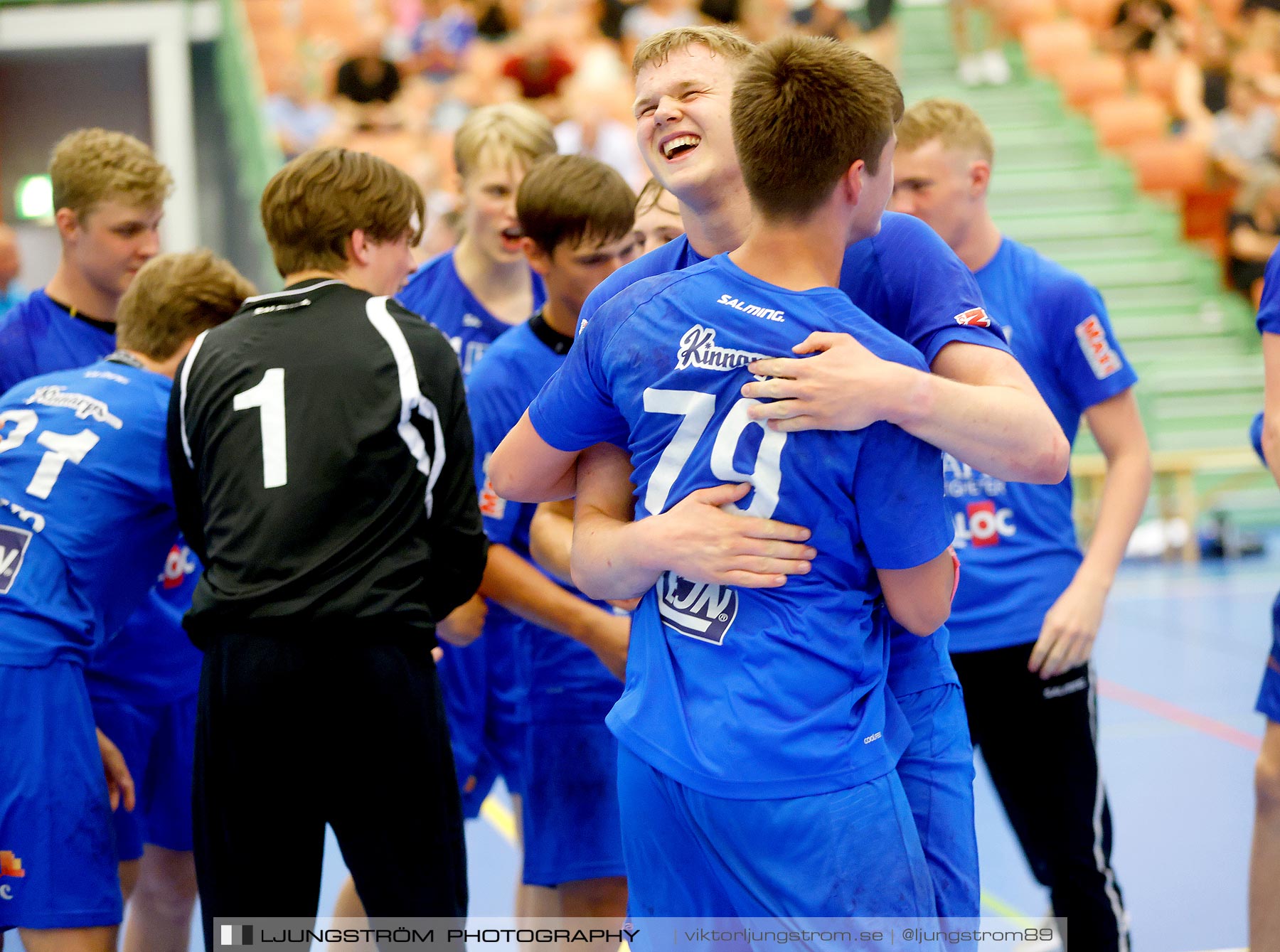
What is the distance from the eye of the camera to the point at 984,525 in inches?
138

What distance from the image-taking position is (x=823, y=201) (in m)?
1.97

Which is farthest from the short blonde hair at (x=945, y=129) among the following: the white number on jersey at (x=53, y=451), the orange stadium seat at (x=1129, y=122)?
the orange stadium seat at (x=1129, y=122)

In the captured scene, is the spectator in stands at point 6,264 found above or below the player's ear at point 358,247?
above

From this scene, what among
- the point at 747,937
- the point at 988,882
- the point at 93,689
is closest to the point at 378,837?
the point at 747,937

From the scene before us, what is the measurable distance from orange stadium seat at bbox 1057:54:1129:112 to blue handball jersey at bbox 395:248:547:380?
12.9 metres

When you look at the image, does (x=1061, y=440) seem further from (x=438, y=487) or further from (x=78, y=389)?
(x=78, y=389)

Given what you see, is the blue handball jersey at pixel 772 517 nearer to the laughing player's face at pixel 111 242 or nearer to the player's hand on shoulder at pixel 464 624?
the player's hand on shoulder at pixel 464 624

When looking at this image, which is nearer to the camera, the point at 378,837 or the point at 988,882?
the point at 378,837

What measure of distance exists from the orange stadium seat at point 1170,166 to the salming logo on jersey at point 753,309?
45.5 feet

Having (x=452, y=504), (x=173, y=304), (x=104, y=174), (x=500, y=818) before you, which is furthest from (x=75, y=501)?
(x=500, y=818)

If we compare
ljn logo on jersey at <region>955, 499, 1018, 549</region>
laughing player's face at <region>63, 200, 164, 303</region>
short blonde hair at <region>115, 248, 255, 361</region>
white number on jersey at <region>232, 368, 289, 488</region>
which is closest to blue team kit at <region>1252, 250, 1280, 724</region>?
ljn logo on jersey at <region>955, 499, 1018, 549</region>

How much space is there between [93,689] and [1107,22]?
1548 centimetres

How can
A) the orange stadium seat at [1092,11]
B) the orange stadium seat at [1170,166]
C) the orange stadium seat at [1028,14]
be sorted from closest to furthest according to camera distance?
the orange stadium seat at [1170,166] → the orange stadium seat at [1028,14] → the orange stadium seat at [1092,11]

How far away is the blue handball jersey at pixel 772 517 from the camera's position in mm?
1903
